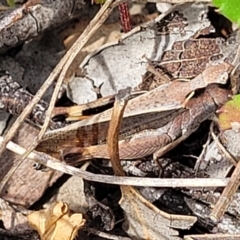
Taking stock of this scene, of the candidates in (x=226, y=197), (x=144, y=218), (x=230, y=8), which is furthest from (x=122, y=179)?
(x=230, y=8)

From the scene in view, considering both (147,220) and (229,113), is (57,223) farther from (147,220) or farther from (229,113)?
(229,113)

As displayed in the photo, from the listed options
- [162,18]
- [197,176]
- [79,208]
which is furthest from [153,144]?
[162,18]

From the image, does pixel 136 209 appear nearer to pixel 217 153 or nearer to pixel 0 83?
pixel 217 153

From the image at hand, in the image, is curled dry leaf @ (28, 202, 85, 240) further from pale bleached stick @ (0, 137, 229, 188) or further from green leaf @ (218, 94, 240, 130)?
green leaf @ (218, 94, 240, 130)

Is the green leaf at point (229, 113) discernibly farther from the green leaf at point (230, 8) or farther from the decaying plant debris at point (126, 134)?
the green leaf at point (230, 8)

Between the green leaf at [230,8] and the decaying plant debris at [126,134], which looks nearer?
the green leaf at [230,8]

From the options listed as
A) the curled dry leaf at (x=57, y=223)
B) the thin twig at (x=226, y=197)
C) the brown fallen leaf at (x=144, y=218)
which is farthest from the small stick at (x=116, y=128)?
the thin twig at (x=226, y=197)

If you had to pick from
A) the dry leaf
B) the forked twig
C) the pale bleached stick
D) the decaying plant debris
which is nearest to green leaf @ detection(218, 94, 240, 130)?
the decaying plant debris
